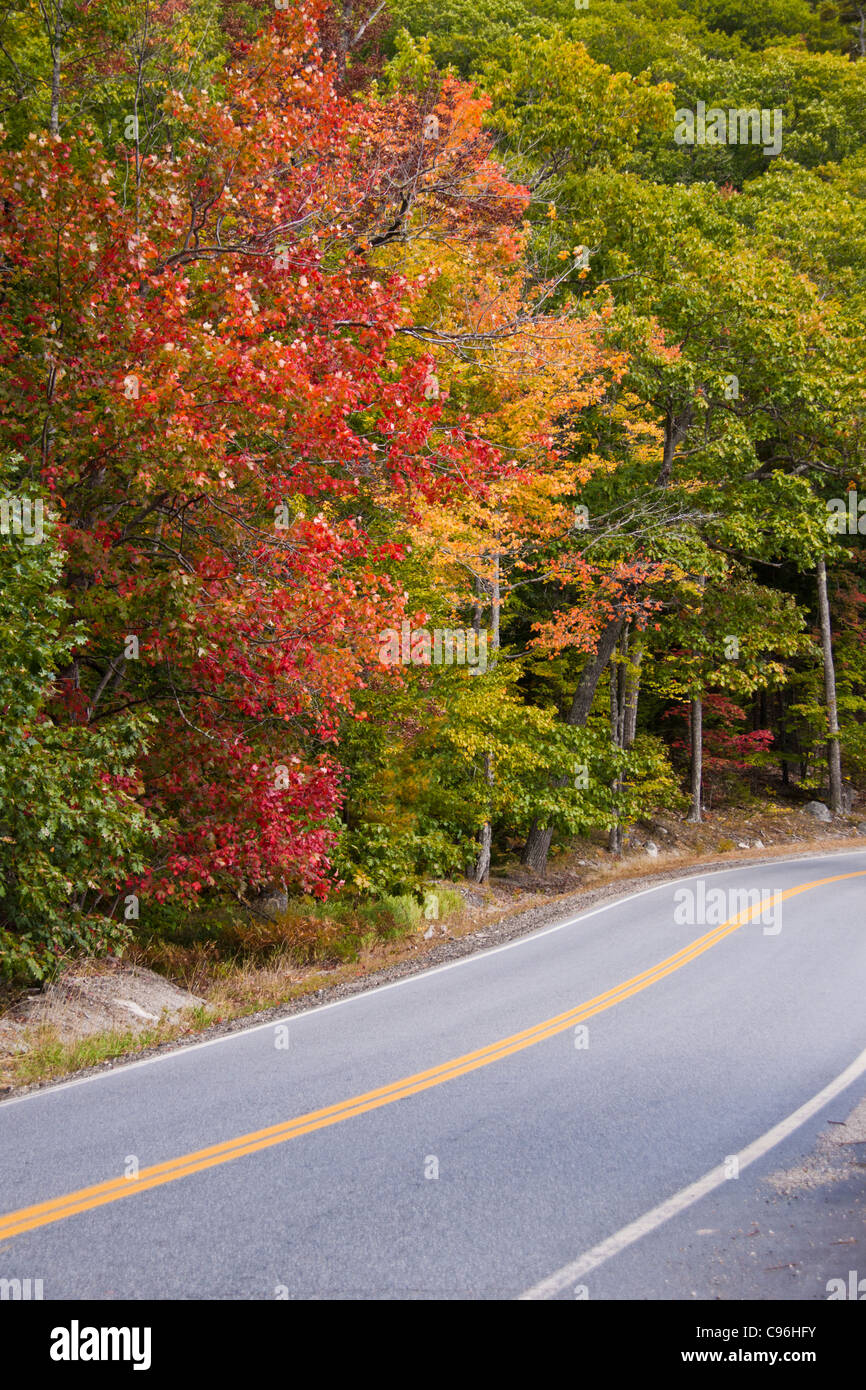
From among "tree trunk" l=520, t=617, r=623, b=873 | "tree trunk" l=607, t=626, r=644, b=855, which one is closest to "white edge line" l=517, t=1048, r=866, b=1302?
"tree trunk" l=520, t=617, r=623, b=873

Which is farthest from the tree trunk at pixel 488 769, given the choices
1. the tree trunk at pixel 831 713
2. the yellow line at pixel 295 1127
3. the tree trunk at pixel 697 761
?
the tree trunk at pixel 831 713

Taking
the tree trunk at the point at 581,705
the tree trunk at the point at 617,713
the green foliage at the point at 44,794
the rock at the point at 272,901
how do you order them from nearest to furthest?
the green foliage at the point at 44,794 → the rock at the point at 272,901 → the tree trunk at the point at 581,705 → the tree trunk at the point at 617,713

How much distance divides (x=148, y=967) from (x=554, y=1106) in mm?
6552

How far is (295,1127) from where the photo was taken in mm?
6195

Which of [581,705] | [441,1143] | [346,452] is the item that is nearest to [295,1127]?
[441,1143]

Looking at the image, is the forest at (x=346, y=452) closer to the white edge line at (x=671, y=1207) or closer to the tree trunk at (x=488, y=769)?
the tree trunk at (x=488, y=769)

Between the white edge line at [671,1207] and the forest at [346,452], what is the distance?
230 inches

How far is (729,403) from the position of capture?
22.9m

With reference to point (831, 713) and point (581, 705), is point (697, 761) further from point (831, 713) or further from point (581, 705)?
point (581, 705)

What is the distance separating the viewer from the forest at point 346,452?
9492 mm

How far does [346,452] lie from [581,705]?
43.3 feet

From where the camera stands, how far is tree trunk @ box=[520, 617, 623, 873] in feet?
72.3

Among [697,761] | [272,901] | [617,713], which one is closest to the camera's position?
[272,901]

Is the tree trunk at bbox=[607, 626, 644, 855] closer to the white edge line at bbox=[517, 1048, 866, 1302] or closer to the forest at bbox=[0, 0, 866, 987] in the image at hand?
the forest at bbox=[0, 0, 866, 987]
